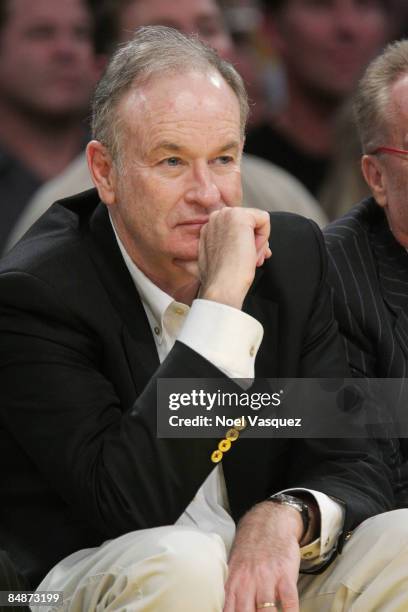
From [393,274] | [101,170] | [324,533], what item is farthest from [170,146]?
[324,533]

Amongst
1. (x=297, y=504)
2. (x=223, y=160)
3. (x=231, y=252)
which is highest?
(x=223, y=160)

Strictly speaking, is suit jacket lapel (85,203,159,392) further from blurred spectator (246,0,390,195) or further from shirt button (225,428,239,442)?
blurred spectator (246,0,390,195)

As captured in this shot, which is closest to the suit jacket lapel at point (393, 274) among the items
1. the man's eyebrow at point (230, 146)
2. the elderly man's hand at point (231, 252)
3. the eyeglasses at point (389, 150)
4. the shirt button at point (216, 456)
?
the eyeglasses at point (389, 150)

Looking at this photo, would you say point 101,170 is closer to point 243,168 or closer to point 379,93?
point 379,93

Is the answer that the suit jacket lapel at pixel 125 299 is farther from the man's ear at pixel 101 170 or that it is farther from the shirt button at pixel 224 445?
the shirt button at pixel 224 445

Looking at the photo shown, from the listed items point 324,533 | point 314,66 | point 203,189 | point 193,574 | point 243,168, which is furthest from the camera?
point 314,66

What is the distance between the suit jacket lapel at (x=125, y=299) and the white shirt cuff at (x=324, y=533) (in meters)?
0.45

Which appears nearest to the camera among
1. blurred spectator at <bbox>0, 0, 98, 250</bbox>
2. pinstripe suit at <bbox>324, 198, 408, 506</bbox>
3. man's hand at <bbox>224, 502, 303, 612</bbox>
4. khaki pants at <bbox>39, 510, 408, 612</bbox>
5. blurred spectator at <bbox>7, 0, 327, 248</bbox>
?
khaki pants at <bbox>39, 510, 408, 612</bbox>

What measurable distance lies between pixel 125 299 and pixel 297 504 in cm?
60

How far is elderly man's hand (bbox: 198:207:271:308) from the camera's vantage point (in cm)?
272

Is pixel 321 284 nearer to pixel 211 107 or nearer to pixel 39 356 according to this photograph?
pixel 211 107

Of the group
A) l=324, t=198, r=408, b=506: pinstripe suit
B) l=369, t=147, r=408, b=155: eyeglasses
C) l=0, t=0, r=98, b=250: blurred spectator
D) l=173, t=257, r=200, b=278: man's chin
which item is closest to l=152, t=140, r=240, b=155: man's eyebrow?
l=173, t=257, r=200, b=278: man's chin

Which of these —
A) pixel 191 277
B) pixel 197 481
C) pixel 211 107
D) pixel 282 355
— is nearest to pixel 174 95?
pixel 211 107

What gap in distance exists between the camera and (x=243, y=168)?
210 inches
